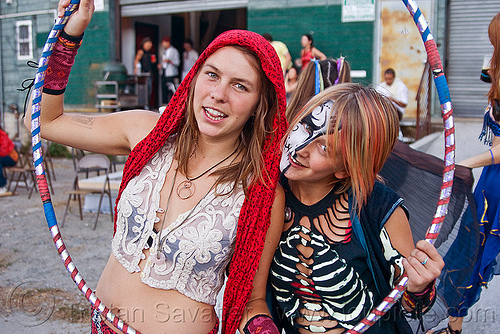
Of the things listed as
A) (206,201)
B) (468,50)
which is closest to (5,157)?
(206,201)

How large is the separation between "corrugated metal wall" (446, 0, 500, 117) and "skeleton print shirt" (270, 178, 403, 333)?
31.4ft

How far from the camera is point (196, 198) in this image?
1.85 metres

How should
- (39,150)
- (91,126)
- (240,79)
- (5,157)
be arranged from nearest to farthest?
(240,79)
(91,126)
(39,150)
(5,157)

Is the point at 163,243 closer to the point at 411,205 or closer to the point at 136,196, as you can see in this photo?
the point at 136,196

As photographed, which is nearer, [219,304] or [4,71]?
[219,304]

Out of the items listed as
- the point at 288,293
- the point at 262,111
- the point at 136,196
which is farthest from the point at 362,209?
the point at 136,196

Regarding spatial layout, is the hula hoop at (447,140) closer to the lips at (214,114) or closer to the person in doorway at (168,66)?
the lips at (214,114)

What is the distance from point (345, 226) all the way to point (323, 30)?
10043 millimetres

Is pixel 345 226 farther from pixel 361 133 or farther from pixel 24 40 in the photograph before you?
pixel 24 40

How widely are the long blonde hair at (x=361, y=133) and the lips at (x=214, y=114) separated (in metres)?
0.41

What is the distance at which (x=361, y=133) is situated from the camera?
1.62 meters

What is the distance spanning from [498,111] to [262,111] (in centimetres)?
205

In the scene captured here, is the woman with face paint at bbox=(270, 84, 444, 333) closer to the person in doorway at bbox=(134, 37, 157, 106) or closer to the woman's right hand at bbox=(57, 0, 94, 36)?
the woman's right hand at bbox=(57, 0, 94, 36)

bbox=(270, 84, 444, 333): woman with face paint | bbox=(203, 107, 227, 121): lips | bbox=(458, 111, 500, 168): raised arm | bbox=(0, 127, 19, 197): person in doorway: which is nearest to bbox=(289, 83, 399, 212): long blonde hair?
A: bbox=(270, 84, 444, 333): woman with face paint
